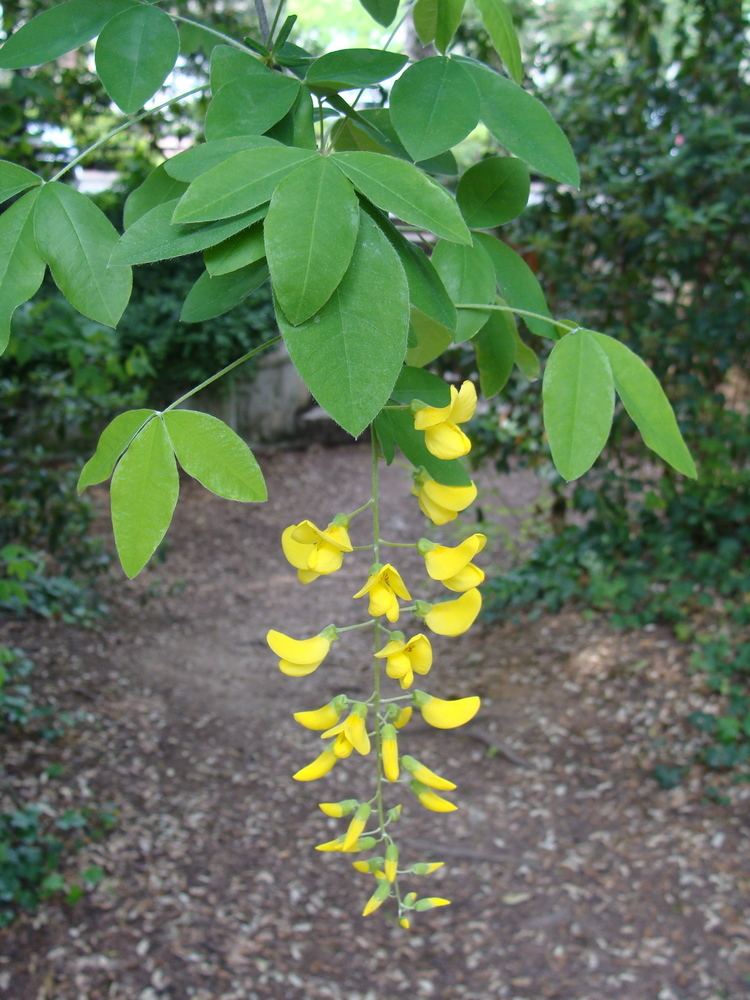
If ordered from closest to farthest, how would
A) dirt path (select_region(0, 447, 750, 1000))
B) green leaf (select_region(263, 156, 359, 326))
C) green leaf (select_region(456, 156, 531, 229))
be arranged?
green leaf (select_region(263, 156, 359, 326)), green leaf (select_region(456, 156, 531, 229)), dirt path (select_region(0, 447, 750, 1000))

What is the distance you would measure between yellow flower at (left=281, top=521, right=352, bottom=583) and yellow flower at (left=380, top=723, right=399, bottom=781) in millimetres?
137

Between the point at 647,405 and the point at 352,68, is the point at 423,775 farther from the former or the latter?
the point at 352,68

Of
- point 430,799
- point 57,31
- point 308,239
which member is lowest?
point 430,799

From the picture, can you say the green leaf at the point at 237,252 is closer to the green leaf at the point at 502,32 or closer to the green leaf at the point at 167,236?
the green leaf at the point at 167,236

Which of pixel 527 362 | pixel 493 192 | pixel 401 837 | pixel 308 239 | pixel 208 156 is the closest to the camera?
pixel 308 239

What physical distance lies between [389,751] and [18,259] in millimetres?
474

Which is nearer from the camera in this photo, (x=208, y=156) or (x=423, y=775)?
(x=208, y=156)

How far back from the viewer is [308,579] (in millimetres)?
778

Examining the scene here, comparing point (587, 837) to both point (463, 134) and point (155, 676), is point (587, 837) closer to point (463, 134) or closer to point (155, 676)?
point (155, 676)

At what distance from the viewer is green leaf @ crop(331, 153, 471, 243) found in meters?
0.67

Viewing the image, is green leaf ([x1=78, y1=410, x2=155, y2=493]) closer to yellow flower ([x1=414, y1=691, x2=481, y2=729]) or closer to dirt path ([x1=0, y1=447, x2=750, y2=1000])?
yellow flower ([x1=414, y1=691, x2=481, y2=729])

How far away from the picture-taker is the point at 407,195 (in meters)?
0.67

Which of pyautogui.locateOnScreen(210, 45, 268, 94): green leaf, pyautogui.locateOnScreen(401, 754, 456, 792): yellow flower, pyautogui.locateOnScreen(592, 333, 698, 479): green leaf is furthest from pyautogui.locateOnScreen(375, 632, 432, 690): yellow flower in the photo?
pyautogui.locateOnScreen(210, 45, 268, 94): green leaf

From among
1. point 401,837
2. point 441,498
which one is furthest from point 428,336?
point 401,837
